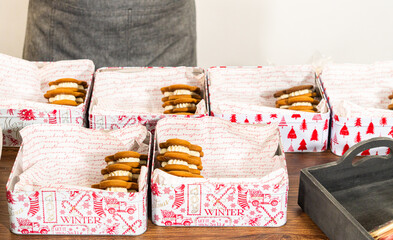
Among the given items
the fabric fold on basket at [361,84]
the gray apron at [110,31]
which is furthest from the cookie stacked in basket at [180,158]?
the gray apron at [110,31]

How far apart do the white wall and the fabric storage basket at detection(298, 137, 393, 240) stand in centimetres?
173

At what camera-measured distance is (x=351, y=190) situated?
132 cm

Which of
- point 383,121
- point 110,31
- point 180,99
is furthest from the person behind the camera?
point 110,31

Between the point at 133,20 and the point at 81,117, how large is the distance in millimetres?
721

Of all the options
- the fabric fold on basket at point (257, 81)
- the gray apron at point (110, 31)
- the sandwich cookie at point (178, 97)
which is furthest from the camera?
the gray apron at point (110, 31)

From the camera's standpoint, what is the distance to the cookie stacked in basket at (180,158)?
1256 millimetres

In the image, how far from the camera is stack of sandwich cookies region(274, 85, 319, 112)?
5.12 feet

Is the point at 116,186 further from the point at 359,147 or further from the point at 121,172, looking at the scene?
the point at 359,147

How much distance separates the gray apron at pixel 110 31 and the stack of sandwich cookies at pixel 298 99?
2.11ft

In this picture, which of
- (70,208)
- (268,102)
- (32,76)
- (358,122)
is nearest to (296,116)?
(358,122)

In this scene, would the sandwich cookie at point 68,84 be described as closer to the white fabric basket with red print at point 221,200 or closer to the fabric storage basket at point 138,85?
the fabric storage basket at point 138,85

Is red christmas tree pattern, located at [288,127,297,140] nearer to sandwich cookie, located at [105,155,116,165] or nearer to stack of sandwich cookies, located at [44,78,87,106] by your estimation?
sandwich cookie, located at [105,155,116,165]

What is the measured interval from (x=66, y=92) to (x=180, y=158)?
472 millimetres

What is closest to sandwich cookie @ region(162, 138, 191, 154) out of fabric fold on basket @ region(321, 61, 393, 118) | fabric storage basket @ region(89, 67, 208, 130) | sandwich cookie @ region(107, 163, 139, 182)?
sandwich cookie @ region(107, 163, 139, 182)
